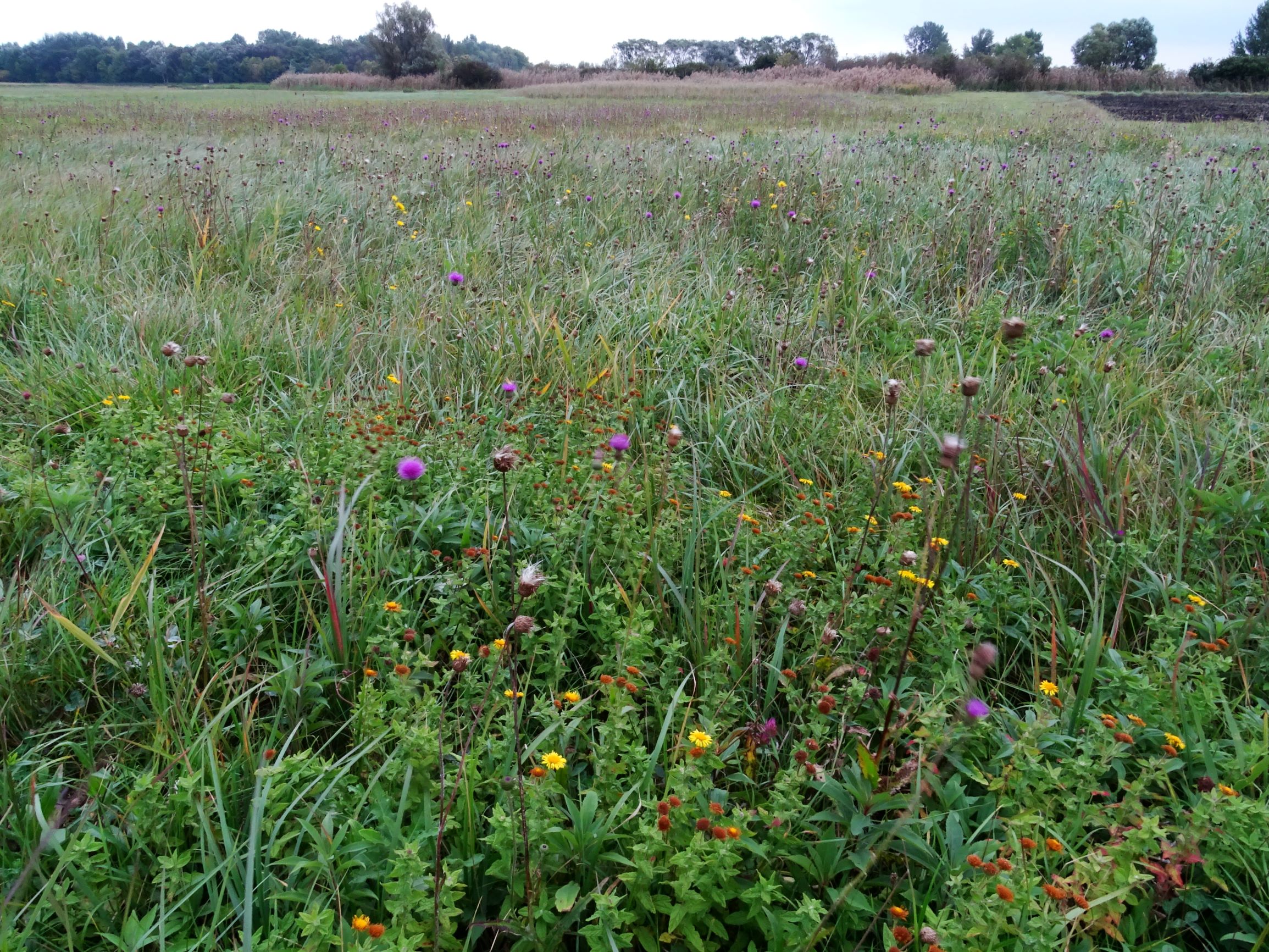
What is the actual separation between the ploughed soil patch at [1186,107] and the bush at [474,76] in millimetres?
22976

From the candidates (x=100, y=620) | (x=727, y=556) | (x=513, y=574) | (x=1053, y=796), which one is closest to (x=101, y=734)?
(x=100, y=620)

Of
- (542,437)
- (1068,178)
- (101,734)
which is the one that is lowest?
(101,734)

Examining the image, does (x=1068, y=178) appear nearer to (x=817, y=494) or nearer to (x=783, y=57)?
(x=817, y=494)

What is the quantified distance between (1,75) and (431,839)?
216 feet

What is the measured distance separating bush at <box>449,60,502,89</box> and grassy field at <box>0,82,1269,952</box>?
32028 millimetres

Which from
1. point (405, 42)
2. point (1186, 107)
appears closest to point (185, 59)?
point (405, 42)

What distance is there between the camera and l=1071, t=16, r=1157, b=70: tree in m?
54.8

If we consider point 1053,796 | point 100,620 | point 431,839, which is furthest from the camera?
point 100,620

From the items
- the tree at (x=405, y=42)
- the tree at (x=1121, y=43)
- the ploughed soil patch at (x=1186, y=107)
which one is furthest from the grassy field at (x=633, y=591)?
the tree at (x=1121, y=43)

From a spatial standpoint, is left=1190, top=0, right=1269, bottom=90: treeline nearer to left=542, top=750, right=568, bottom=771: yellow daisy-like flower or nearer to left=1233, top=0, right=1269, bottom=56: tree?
left=1233, top=0, right=1269, bottom=56: tree

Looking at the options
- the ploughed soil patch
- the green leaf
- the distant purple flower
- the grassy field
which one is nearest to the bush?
the ploughed soil patch

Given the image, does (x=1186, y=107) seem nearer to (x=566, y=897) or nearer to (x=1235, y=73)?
(x=1235, y=73)

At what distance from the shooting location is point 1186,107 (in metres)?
16.3

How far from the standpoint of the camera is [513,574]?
1.77 meters
